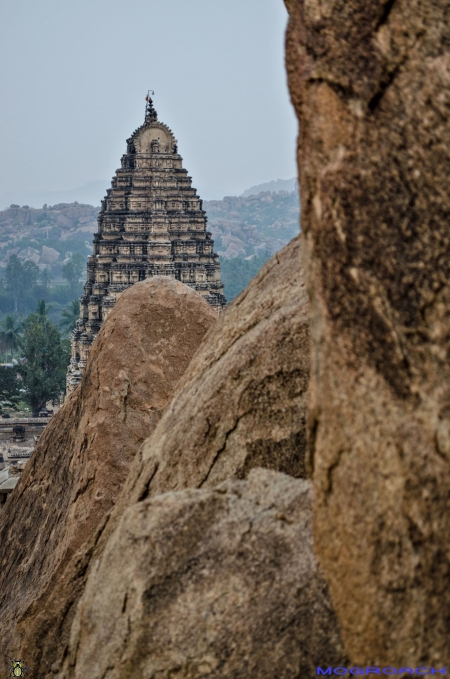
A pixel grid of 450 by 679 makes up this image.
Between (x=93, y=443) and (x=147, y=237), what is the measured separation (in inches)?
1335

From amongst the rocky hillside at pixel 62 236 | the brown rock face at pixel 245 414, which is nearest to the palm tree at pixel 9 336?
the brown rock face at pixel 245 414

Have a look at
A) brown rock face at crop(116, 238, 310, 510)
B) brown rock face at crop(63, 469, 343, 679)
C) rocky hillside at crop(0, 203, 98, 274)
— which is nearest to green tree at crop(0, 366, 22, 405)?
brown rock face at crop(116, 238, 310, 510)

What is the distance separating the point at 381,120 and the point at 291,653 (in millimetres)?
2236

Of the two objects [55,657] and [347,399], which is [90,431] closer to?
[55,657]

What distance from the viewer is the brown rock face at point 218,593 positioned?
4.10 meters

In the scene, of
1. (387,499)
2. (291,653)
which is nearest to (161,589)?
(291,653)

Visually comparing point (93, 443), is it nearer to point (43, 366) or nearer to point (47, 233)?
point (43, 366)

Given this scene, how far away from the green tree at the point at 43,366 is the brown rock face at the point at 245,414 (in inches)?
1633

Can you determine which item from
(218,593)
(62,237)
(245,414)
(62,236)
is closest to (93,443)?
(245,414)

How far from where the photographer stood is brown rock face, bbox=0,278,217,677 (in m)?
6.90

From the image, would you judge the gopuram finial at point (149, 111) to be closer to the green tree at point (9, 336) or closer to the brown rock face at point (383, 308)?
the green tree at point (9, 336)

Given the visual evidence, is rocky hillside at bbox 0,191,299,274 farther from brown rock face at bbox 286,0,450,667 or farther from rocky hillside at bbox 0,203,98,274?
brown rock face at bbox 286,0,450,667

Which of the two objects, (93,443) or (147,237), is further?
(147,237)

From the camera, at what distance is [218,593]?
13.8ft
